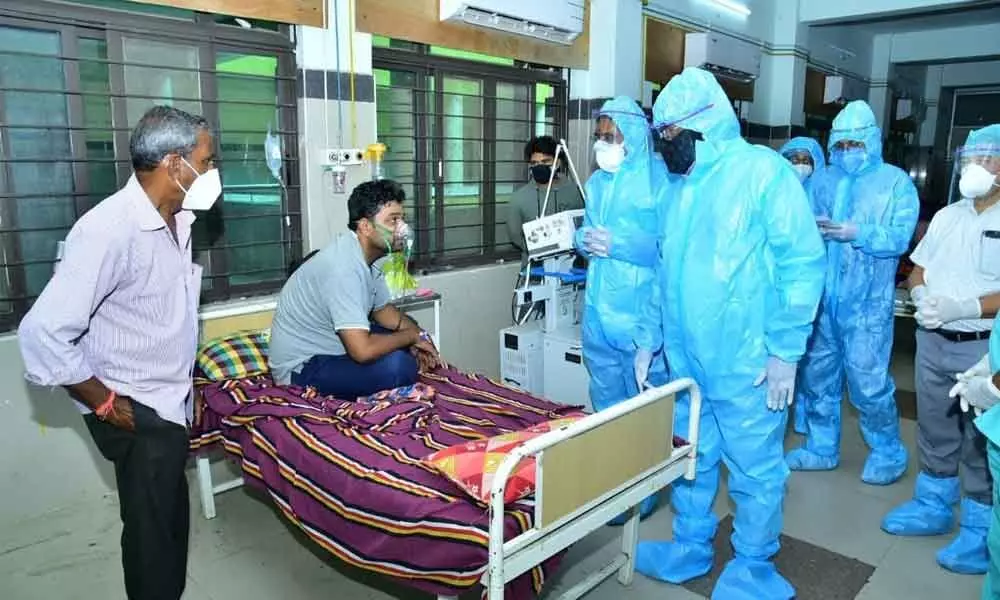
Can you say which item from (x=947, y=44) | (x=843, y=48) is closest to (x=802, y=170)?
(x=843, y=48)

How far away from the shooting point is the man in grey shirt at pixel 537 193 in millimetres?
4246

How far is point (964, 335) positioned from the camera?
2.59m

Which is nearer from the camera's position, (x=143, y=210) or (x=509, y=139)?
(x=143, y=210)

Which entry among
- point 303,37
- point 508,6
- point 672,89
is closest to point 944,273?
point 672,89

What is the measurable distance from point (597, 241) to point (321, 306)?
3.78ft

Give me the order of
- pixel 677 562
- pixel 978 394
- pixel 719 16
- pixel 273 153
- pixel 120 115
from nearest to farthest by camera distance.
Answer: pixel 978 394 < pixel 677 562 < pixel 120 115 < pixel 273 153 < pixel 719 16

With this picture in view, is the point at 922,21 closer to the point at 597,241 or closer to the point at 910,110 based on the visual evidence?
the point at 910,110

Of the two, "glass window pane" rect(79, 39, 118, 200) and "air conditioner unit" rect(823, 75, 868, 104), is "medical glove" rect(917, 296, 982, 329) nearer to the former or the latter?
"glass window pane" rect(79, 39, 118, 200)

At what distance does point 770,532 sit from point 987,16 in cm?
738

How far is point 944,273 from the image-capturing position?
2680 mm

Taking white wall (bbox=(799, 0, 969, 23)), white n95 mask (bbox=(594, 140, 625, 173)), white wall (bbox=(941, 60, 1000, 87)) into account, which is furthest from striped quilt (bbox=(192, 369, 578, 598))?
white wall (bbox=(941, 60, 1000, 87))

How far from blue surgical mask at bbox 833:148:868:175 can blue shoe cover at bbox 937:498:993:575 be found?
161 cm

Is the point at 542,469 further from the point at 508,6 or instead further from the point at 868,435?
the point at 508,6

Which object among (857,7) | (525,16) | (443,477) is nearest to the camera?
(443,477)
